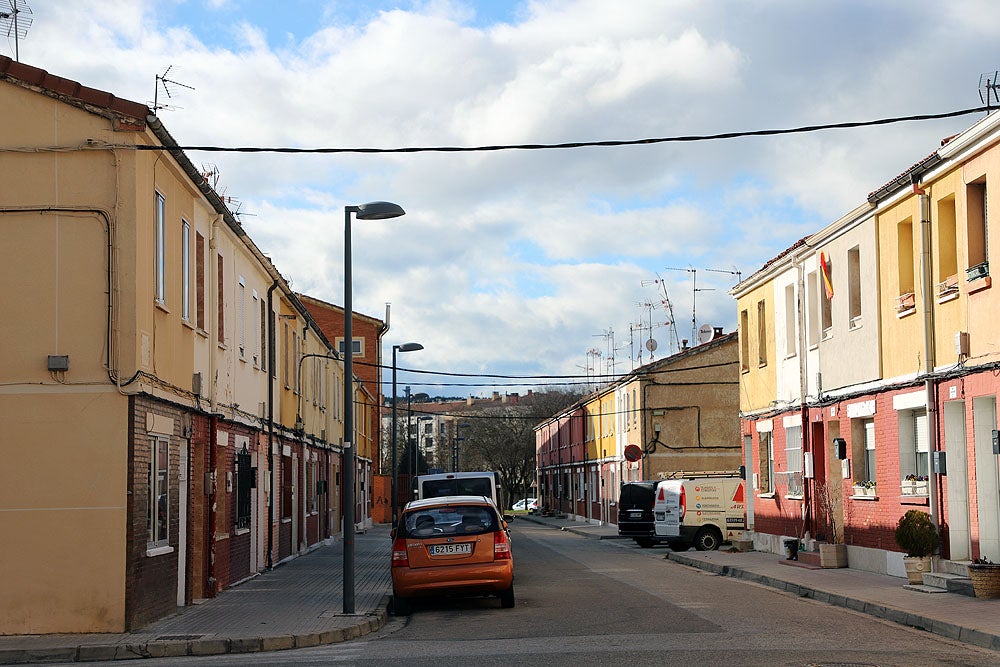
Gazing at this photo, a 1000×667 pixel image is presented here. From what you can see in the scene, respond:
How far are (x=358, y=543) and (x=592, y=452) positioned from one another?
2667 cm

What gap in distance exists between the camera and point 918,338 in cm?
1941

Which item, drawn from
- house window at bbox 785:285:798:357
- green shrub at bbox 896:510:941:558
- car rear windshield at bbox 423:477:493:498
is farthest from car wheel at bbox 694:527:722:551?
green shrub at bbox 896:510:941:558

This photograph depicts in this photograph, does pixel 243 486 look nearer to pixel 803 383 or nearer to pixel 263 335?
pixel 263 335

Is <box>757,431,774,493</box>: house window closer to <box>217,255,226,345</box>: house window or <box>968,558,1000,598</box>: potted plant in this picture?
<box>968,558,1000,598</box>: potted plant

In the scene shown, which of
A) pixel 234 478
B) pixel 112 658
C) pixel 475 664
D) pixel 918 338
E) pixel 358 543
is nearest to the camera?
pixel 475 664

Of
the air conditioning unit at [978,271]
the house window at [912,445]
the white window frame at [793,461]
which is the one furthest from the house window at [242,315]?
the air conditioning unit at [978,271]

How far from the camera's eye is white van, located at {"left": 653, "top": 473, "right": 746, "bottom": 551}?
3228 centimetres

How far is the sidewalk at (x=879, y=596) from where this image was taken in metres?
13.3

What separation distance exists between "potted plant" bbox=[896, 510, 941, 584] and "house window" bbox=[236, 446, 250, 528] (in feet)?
37.0

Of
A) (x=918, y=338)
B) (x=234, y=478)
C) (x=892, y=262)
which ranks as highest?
(x=892, y=262)

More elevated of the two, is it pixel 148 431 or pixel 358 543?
pixel 148 431

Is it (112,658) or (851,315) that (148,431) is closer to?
(112,658)

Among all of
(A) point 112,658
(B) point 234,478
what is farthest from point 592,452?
(A) point 112,658

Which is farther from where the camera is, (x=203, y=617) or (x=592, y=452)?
(x=592, y=452)
